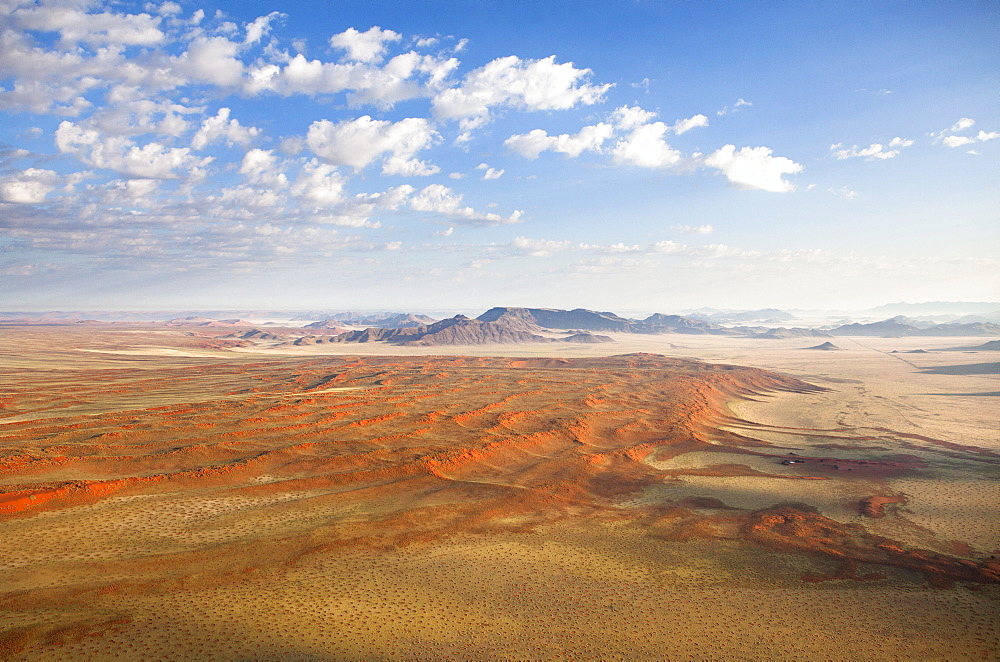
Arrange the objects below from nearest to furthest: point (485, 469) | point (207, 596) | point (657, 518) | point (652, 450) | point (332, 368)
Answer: point (207, 596) < point (657, 518) < point (485, 469) < point (652, 450) < point (332, 368)

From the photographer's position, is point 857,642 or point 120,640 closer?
point 120,640

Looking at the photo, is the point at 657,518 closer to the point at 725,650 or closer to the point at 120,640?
the point at 725,650

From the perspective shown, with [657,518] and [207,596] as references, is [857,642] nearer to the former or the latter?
[657,518]

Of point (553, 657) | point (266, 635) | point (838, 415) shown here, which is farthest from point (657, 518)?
point (838, 415)

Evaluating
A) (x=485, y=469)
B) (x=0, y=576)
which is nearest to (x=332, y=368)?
(x=485, y=469)

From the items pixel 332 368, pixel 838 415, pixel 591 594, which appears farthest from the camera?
pixel 332 368

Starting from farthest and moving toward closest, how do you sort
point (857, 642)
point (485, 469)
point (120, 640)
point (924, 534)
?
point (485, 469)
point (924, 534)
point (857, 642)
point (120, 640)
